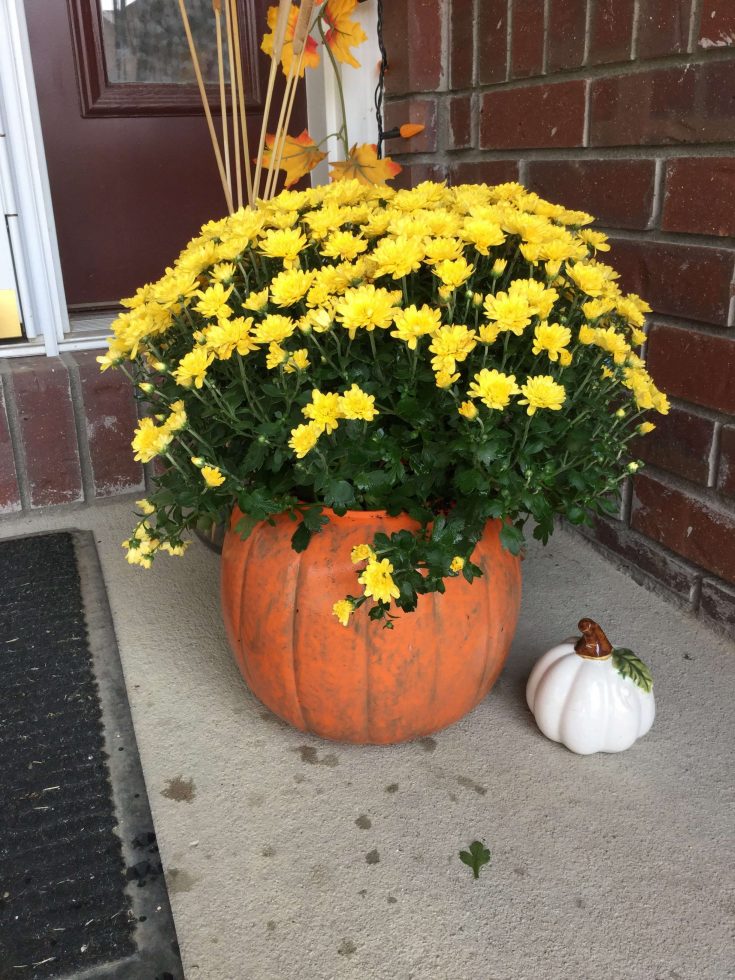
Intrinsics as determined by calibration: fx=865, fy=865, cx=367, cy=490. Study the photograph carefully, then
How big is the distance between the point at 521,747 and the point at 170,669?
542 millimetres

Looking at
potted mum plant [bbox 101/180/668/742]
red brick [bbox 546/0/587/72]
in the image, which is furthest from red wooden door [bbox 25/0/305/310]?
potted mum plant [bbox 101/180/668/742]

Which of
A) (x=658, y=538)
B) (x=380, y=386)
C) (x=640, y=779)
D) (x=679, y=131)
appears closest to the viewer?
(x=380, y=386)

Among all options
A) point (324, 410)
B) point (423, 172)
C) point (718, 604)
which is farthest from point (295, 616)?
point (423, 172)

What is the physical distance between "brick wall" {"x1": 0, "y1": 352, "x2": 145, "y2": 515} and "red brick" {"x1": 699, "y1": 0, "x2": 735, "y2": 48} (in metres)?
1.25

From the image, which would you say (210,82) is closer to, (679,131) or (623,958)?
(679,131)

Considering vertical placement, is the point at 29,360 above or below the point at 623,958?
above

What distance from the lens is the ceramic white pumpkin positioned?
3.58 feet

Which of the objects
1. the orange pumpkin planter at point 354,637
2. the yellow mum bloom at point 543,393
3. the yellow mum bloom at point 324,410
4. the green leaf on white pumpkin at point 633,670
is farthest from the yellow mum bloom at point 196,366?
the green leaf on white pumpkin at point 633,670

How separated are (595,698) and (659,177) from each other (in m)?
0.82

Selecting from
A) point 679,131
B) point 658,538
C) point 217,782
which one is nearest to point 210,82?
point 679,131

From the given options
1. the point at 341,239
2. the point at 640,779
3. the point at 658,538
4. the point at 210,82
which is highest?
the point at 210,82

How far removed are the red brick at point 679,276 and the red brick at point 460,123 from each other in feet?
1.60

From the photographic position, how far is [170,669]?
52.2 inches

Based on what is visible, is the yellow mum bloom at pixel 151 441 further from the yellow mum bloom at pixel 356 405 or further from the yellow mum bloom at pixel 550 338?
the yellow mum bloom at pixel 550 338
